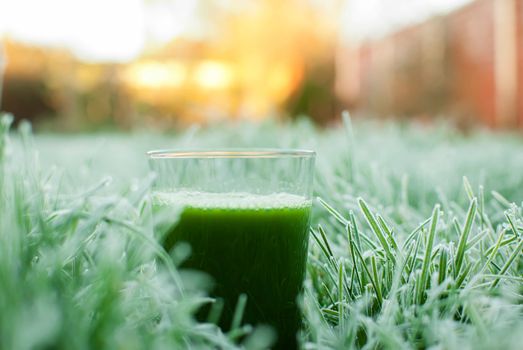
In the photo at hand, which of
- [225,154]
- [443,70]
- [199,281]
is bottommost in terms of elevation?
[199,281]

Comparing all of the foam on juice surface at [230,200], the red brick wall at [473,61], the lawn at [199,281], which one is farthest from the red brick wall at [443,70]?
the foam on juice surface at [230,200]

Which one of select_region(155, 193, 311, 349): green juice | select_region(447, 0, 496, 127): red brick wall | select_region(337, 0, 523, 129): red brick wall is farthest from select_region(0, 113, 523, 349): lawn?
select_region(447, 0, 496, 127): red brick wall

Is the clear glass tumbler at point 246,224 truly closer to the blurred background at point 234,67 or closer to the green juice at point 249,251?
the green juice at point 249,251

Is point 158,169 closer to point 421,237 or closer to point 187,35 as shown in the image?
point 421,237

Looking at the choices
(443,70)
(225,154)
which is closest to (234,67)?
(443,70)

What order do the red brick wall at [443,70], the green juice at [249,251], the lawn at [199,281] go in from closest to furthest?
the lawn at [199,281] → the green juice at [249,251] → the red brick wall at [443,70]

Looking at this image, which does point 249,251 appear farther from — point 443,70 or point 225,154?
point 443,70

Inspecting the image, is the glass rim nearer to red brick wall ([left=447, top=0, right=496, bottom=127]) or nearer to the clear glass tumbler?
the clear glass tumbler

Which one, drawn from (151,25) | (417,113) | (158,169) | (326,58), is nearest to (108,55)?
(151,25)
